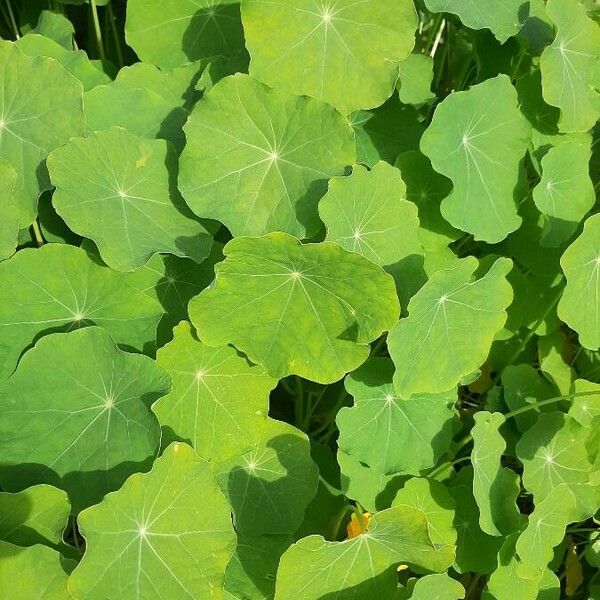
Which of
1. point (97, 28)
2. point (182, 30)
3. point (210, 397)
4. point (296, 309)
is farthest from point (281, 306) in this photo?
point (97, 28)

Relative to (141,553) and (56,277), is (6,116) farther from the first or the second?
(141,553)

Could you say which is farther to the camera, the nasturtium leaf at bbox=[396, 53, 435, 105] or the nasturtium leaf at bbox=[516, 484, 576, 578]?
the nasturtium leaf at bbox=[396, 53, 435, 105]

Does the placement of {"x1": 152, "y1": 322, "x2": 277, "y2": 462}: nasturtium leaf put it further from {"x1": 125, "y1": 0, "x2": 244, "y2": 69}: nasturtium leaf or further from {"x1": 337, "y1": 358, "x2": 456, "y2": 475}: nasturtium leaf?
{"x1": 125, "y1": 0, "x2": 244, "y2": 69}: nasturtium leaf

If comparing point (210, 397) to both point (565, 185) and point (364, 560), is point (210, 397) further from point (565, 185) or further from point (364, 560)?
point (565, 185)

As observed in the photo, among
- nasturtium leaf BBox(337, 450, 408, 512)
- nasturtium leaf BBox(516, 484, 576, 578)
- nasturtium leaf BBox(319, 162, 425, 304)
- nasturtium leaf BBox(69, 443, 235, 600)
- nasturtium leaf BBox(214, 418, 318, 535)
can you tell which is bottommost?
nasturtium leaf BBox(516, 484, 576, 578)

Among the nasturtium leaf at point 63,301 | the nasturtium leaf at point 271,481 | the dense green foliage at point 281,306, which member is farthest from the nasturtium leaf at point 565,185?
the nasturtium leaf at point 63,301

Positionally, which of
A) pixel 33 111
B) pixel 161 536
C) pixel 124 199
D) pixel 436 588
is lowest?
pixel 436 588

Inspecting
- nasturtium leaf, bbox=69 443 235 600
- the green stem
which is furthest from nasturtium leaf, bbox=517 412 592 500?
the green stem
